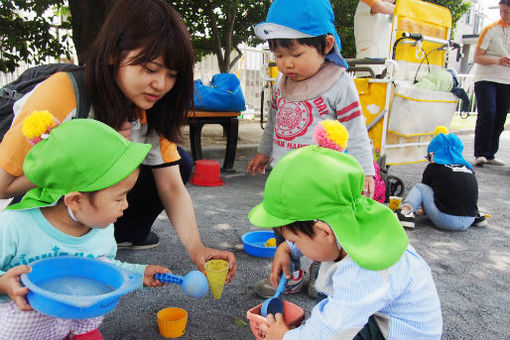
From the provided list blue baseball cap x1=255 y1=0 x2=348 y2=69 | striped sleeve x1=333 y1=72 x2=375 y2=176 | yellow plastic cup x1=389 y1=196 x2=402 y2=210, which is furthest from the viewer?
yellow plastic cup x1=389 y1=196 x2=402 y2=210

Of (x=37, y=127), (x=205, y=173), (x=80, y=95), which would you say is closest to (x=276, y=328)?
(x=37, y=127)

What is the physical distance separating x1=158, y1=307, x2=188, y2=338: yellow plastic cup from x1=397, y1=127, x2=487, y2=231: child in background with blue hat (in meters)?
1.99

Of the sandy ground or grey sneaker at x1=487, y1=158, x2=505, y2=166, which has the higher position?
the sandy ground

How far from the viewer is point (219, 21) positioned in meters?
6.98

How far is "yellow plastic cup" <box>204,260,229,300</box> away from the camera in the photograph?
1.53 m

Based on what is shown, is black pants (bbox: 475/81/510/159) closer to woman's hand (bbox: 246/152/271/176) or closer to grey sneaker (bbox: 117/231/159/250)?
woman's hand (bbox: 246/152/271/176)

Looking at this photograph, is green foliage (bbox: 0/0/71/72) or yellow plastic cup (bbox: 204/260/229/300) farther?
green foliage (bbox: 0/0/71/72)

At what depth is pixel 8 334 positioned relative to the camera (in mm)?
1207

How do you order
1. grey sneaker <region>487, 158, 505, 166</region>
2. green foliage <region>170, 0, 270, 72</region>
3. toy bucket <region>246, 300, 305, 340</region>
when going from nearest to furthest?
1. toy bucket <region>246, 300, 305, 340</region>
2. grey sneaker <region>487, 158, 505, 166</region>
3. green foliage <region>170, 0, 270, 72</region>

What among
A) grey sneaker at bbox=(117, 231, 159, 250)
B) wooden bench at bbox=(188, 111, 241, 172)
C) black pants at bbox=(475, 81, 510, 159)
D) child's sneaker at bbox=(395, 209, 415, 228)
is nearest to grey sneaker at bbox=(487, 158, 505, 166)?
black pants at bbox=(475, 81, 510, 159)

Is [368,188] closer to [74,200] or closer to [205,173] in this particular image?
[74,200]

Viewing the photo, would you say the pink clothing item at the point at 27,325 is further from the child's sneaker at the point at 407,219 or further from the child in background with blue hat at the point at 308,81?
the child's sneaker at the point at 407,219

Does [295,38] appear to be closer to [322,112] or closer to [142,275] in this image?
[322,112]

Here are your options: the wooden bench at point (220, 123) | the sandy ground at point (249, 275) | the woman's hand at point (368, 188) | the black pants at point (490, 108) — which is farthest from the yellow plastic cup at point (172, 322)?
the black pants at point (490, 108)
